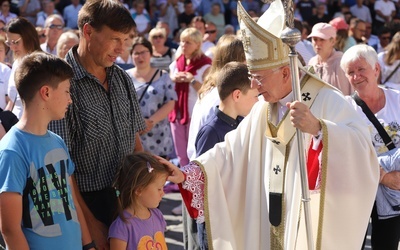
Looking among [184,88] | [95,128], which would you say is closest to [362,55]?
[95,128]

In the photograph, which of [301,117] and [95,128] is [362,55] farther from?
[95,128]

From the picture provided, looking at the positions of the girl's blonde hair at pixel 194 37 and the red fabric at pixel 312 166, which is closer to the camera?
the red fabric at pixel 312 166

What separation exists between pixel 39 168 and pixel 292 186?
4.65ft

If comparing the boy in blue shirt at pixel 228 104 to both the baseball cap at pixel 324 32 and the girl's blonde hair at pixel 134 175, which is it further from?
the baseball cap at pixel 324 32

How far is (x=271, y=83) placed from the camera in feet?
14.0

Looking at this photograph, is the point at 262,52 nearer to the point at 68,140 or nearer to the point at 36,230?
the point at 68,140

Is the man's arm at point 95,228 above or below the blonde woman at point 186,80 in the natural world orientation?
below

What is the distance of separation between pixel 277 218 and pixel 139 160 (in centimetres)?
84

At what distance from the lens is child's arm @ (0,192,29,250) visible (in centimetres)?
351

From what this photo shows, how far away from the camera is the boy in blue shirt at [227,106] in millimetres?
5301

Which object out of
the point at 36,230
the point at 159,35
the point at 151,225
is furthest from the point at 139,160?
the point at 159,35

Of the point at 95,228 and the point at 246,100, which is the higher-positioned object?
the point at 246,100

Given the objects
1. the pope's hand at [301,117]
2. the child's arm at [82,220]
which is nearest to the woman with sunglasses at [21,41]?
the child's arm at [82,220]

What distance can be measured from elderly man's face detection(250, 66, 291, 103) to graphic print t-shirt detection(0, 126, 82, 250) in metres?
1.13
